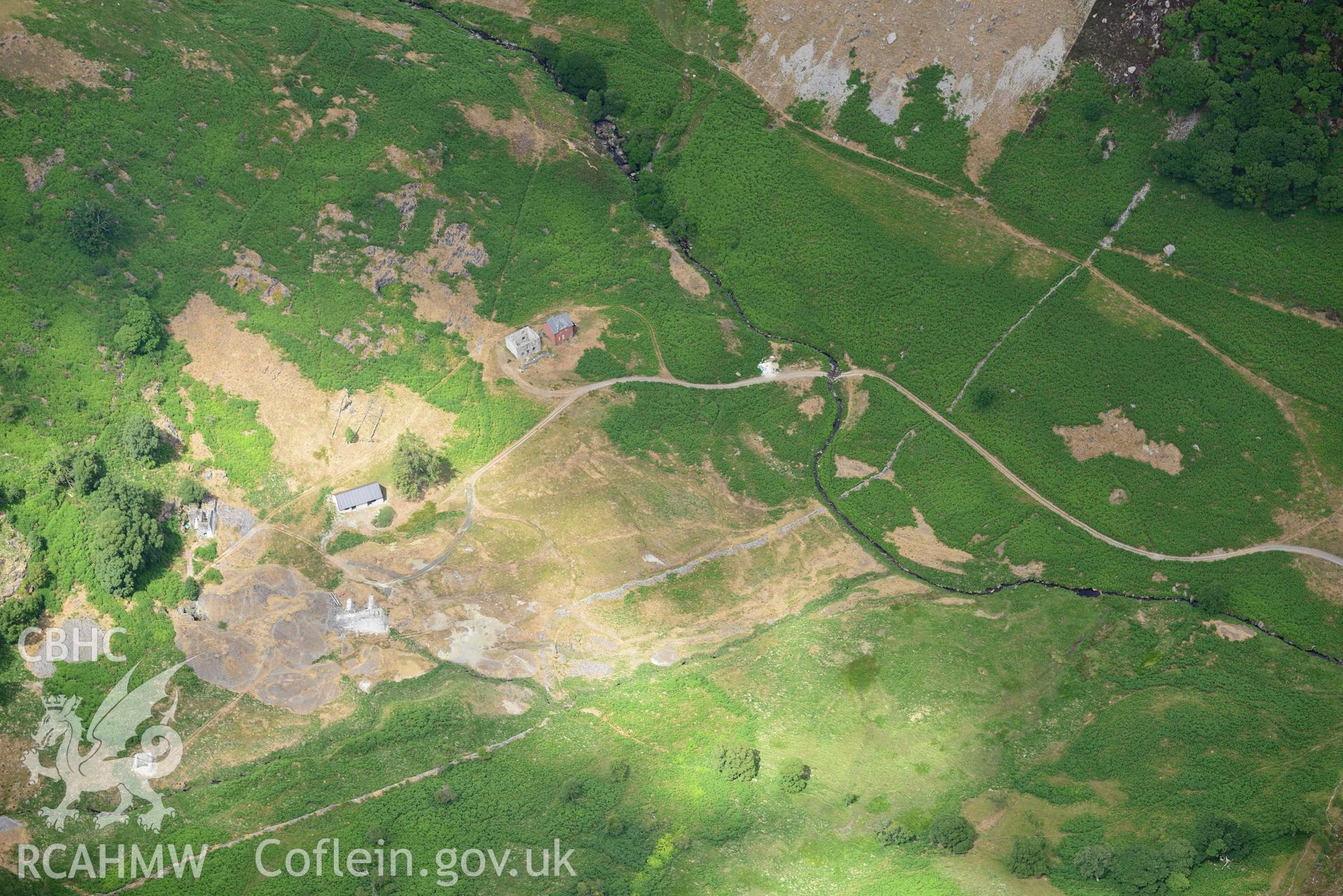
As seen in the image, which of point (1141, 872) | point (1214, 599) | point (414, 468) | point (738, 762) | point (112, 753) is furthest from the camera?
point (414, 468)

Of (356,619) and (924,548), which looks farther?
(924,548)

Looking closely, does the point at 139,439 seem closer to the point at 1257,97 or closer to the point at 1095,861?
the point at 1095,861

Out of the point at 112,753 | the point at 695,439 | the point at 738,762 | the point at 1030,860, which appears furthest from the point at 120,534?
the point at 1030,860

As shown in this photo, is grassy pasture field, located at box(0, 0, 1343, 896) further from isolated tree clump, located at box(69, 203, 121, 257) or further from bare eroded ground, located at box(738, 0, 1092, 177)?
bare eroded ground, located at box(738, 0, 1092, 177)

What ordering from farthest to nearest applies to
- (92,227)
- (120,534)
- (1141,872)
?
1. (92,227)
2. (120,534)
3. (1141,872)

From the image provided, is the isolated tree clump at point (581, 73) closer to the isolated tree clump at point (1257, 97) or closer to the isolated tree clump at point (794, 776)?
the isolated tree clump at point (1257, 97)

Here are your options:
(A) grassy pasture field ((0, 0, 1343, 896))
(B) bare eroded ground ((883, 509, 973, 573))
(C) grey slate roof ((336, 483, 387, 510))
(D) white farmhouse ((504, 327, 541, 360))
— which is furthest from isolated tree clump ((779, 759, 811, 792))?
(D) white farmhouse ((504, 327, 541, 360))
